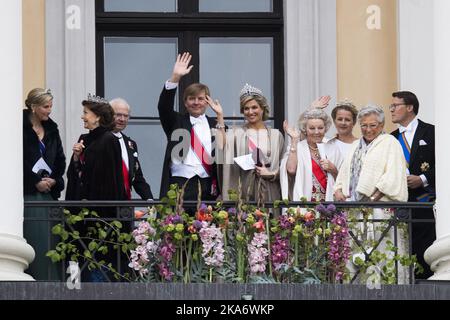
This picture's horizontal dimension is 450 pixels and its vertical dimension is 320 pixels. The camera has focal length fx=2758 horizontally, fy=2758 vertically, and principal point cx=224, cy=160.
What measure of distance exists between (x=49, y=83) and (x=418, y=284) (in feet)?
19.1

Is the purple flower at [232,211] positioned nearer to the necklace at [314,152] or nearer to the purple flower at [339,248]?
the purple flower at [339,248]

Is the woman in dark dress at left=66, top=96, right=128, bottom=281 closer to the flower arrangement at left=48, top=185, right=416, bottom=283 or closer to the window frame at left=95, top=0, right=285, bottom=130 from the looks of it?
the flower arrangement at left=48, top=185, right=416, bottom=283

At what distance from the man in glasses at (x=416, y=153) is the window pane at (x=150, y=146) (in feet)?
10.2

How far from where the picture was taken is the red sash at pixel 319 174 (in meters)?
23.9

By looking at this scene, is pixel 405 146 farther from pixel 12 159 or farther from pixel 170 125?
pixel 12 159

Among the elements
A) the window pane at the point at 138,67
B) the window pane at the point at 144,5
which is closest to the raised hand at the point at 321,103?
the window pane at the point at 138,67

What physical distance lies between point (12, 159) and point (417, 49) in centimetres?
566

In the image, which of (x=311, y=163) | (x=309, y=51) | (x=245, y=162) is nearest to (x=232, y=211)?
(x=245, y=162)

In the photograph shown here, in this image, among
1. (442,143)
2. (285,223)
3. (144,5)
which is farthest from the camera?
(144,5)

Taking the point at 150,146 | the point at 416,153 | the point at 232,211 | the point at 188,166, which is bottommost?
the point at 232,211

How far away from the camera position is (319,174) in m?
23.9

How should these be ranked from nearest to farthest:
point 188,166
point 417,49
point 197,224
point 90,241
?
point 197,224 → point 90,241 → point 188,166 → point 417,49

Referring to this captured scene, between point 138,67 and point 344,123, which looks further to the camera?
point 138,67

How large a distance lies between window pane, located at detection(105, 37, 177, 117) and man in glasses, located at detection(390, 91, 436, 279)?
11.2 feet
